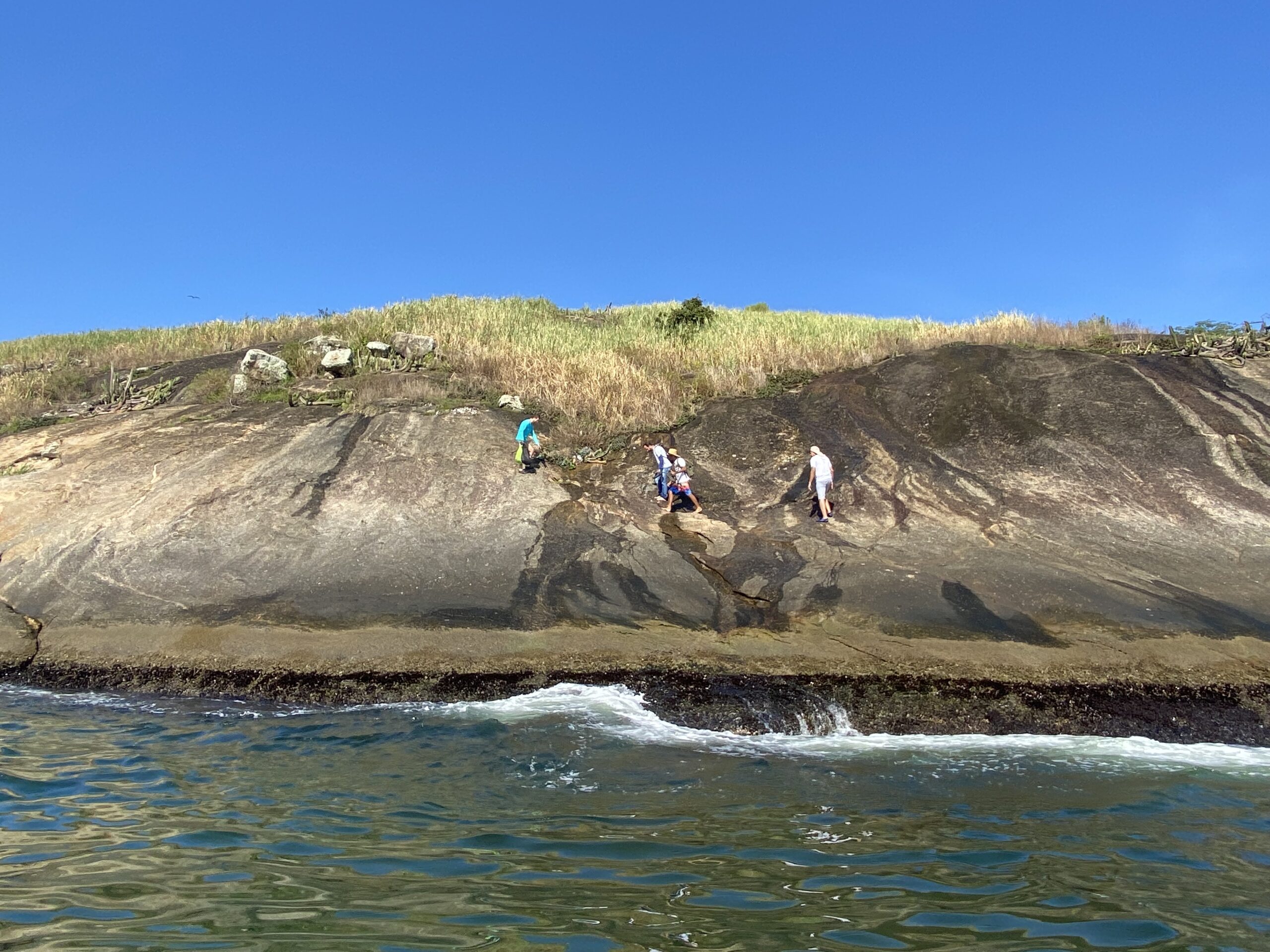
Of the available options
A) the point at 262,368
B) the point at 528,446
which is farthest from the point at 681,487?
the point at 262,368

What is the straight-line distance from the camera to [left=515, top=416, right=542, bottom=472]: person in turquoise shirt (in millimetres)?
14688

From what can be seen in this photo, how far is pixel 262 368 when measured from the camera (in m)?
18.7

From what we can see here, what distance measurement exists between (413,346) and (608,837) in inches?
665

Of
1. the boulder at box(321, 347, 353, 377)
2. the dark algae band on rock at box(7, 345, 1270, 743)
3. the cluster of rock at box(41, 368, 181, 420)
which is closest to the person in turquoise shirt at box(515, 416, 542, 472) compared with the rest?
→ the dark algae band on rock at box(7, 345, 1270, 743)

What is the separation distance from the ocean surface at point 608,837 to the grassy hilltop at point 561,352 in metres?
9.95

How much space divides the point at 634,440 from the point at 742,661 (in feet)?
25.6

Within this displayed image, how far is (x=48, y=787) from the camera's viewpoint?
5852mm

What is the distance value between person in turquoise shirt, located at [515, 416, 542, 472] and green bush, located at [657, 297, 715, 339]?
10.3m

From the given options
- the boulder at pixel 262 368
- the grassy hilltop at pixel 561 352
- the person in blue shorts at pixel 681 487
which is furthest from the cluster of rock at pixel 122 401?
the person in blue shorts at pixel 681 487

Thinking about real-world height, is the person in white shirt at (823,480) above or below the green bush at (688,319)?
below

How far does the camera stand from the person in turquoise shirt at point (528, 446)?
14.7m

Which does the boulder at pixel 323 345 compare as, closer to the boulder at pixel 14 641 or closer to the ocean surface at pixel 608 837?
the boulder at pixel 14 641

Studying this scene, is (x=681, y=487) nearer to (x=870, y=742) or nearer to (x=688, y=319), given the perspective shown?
(x=870, y=742)

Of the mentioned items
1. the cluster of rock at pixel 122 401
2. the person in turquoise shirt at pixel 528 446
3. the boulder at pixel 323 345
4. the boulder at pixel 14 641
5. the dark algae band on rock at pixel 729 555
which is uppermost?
the boulder at pixel 323 345
